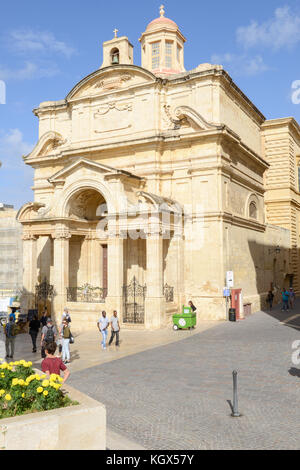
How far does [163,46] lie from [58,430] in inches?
1214

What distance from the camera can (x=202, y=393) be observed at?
10578mm

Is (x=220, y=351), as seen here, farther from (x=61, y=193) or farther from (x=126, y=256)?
(x=61, y=193)

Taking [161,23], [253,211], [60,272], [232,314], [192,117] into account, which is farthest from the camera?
[161,23]

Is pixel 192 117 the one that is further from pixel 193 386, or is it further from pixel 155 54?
pixel 193 386

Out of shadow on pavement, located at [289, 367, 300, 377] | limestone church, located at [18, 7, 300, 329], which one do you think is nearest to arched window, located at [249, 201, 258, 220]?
limestone church, located at [18, 7, 300, 329]

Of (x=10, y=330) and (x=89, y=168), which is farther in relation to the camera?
(x=89, y=168)

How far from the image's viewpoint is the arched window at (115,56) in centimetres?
3017

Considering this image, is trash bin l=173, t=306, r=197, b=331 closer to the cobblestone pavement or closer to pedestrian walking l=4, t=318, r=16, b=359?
the cobblestone pavement

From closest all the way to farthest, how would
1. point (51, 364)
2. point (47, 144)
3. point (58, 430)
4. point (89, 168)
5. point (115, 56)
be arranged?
point (58, 430), point (51, 364), point (89, 168), point (115, 56), point (47, 144)

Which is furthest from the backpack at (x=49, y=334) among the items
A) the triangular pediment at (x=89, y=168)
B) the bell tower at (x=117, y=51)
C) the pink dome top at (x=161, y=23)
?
the pink dome top at (x=161, y=23)

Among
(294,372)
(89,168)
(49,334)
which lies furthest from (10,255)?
(294,372)

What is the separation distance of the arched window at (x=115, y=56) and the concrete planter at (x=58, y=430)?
27.8m

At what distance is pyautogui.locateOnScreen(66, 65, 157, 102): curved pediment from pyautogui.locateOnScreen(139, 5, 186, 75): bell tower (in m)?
4.15

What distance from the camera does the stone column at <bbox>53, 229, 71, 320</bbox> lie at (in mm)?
25250
